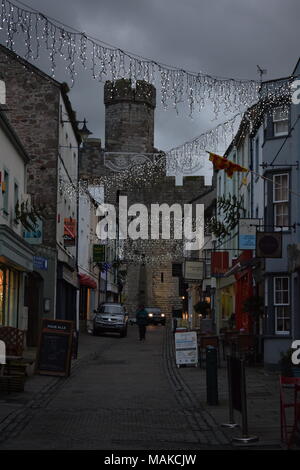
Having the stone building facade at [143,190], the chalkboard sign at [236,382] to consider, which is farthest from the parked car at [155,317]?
the chalkboard sign at [236,382]

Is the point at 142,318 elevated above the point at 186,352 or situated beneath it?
elevated above

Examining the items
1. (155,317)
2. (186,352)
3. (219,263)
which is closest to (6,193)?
(186,352)

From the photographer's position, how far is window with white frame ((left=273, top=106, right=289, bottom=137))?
894 inches

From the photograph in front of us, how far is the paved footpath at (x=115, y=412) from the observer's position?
1033 cm

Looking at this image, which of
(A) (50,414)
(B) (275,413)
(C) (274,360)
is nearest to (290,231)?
(C) (274,360)

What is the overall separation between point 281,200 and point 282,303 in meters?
2.66

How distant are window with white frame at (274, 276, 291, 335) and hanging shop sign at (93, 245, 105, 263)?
23.6 meters

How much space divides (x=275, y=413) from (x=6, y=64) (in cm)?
2212

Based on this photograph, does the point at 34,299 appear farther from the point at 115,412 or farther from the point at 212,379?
the point at 115,412

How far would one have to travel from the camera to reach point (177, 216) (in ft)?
211

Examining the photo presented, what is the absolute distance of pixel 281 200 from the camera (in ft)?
74.4

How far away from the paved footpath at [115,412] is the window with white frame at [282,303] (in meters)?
2.19

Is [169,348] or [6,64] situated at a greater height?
[6,64]
